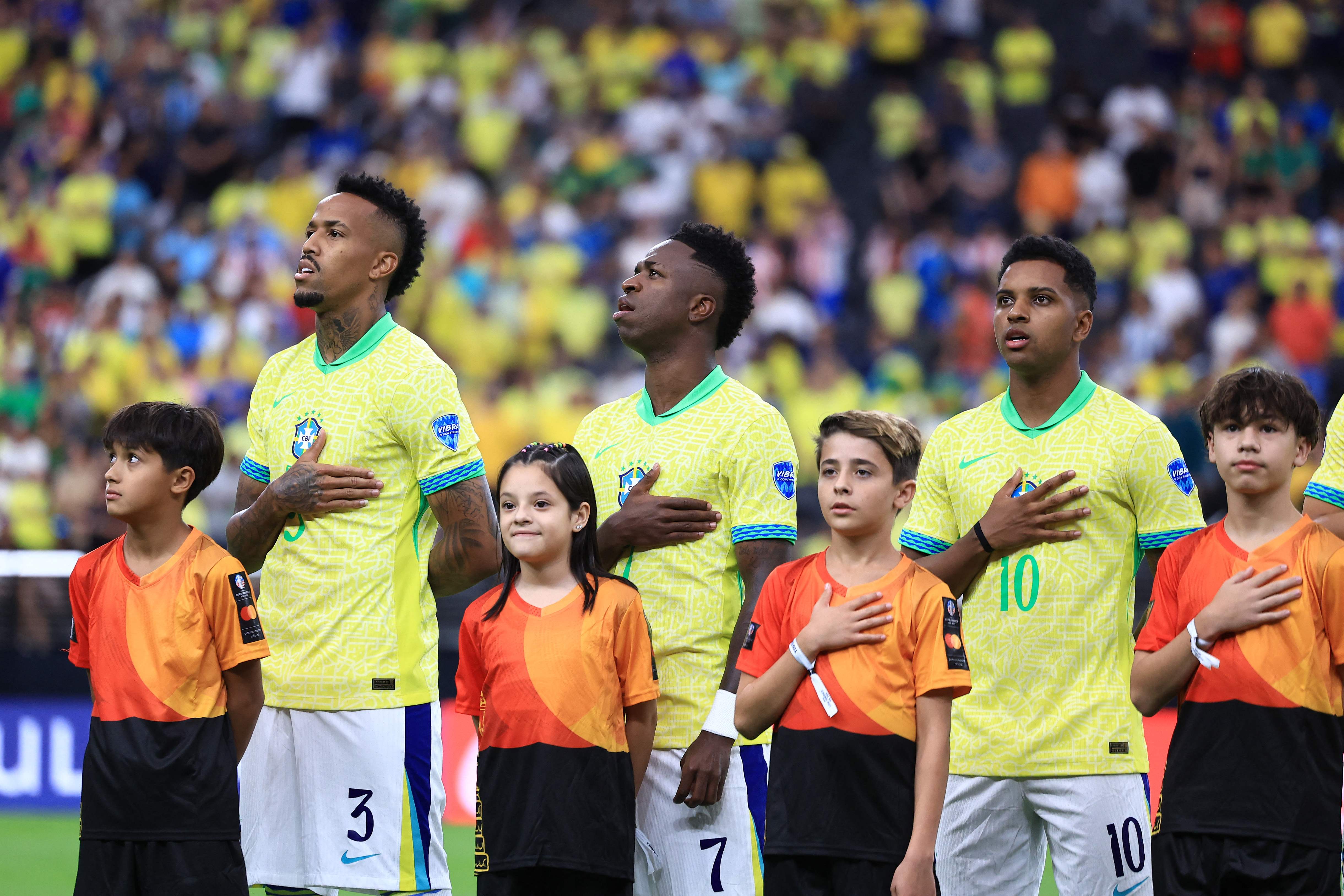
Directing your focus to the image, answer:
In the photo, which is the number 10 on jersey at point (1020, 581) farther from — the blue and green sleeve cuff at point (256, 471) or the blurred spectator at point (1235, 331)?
the blurred spectator at point (1235, 331)

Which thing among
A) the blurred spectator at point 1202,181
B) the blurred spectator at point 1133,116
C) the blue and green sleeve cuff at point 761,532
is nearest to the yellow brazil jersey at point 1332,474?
the blue and green sleeve cuff at point 761,532

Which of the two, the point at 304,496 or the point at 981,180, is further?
the point at 981,180

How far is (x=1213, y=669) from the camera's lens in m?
4.38

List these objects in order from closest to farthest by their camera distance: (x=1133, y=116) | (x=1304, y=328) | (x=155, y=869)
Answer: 1. (x=155, y=869)
2. (x=1304, y=328)
3. (x=1133, y=116)

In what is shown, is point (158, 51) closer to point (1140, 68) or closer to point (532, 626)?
point (1140, 68)

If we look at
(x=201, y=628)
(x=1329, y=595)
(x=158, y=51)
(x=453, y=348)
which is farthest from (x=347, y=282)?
(x=158, y=51)

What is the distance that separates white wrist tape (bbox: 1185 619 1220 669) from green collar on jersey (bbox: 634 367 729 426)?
5.29 ft

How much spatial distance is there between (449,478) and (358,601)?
0.45m

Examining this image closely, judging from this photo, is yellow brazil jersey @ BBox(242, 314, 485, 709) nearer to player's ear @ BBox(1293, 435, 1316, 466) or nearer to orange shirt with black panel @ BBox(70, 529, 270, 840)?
orange shirt with black panel @ BBox(70, 529, 270, 840)

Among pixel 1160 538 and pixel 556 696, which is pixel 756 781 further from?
pixel 1160 538

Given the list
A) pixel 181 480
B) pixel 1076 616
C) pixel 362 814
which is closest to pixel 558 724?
pixel 362 814

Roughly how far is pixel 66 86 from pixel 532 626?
15922mm

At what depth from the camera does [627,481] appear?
5.18 m

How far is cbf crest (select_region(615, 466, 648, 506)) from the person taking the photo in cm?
514
